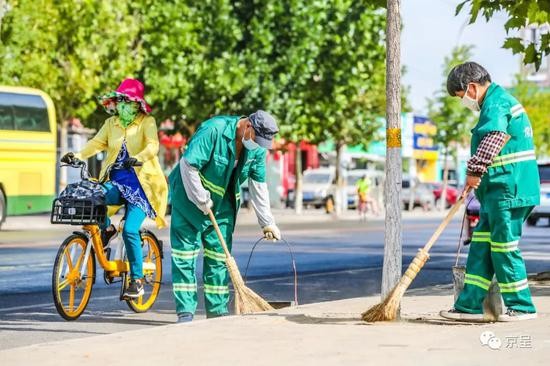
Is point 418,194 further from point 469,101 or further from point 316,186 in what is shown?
point 469,101

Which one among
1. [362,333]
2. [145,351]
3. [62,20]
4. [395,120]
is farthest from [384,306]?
[62,20]

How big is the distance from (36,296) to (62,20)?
28.2 m

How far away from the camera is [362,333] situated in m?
8.96

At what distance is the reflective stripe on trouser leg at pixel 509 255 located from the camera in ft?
31.0

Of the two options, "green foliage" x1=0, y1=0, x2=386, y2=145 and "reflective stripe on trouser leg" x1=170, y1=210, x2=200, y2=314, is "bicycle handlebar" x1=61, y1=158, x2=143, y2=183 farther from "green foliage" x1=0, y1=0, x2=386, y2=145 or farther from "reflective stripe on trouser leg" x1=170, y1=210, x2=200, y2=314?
"green foliage" x1=0, y1=0, x2=386, y2=145

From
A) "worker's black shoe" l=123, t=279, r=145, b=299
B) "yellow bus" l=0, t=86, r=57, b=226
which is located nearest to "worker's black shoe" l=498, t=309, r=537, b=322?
"worker's black shoe" l=123, t=279, r=145, b=299

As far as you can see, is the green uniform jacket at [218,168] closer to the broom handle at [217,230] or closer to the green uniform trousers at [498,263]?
the broom handle at [217,230]

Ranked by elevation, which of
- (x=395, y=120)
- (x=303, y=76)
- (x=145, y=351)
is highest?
(x=303, y=76)

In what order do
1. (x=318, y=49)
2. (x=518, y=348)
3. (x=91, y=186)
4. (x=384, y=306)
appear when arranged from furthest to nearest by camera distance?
(x=318, y=49) < (x=91, y=186) < (x=384, y=306) < (x=518, y=348)

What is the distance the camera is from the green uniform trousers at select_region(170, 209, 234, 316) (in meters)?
10.2

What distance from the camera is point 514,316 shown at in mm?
9531

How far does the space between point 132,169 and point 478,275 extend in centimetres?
326

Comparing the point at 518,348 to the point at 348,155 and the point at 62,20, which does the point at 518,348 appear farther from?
the point at 348,155

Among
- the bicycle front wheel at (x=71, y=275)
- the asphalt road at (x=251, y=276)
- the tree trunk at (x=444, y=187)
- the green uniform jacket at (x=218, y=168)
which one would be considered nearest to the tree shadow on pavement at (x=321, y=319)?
the green uniform jacket at (x=218, y=168)
